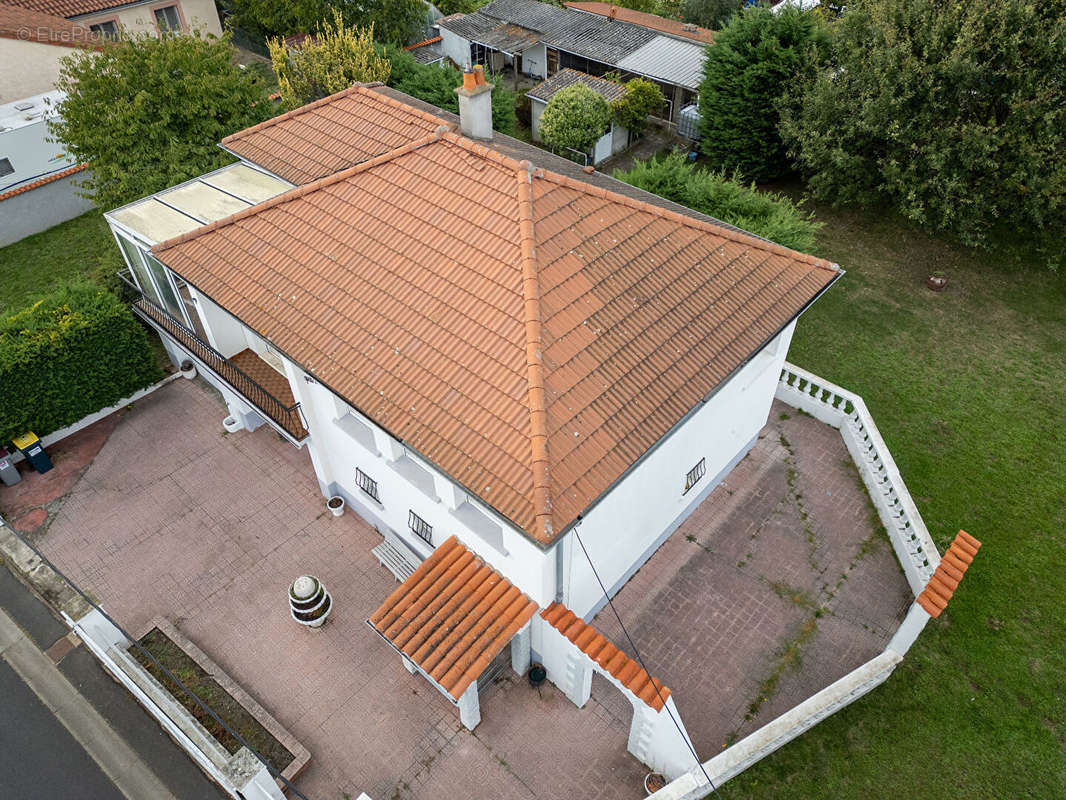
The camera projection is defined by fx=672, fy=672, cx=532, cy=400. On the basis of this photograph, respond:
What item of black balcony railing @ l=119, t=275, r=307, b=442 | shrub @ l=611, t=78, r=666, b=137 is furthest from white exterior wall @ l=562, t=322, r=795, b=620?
shrub @ l=611, t=78, r=666, b=137

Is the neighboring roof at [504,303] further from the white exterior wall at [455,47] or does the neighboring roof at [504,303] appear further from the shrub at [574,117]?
the white exterior wall at [455,47]

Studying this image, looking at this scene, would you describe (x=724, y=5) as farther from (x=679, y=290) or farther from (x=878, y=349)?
(x=679, y=290)

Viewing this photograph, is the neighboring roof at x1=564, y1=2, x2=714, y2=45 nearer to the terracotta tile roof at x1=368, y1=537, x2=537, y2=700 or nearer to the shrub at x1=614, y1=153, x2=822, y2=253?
the shrub at x1=614, y1=153, x2=822, y2=253

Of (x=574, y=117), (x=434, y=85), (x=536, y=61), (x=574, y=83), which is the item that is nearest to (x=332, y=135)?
(x=434, y=85)

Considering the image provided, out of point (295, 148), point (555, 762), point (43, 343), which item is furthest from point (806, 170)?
point (43, 343)

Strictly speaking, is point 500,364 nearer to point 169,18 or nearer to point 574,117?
point 574,117

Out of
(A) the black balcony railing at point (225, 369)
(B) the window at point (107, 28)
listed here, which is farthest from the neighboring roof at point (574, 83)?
(B) the window at point (107, 28)
